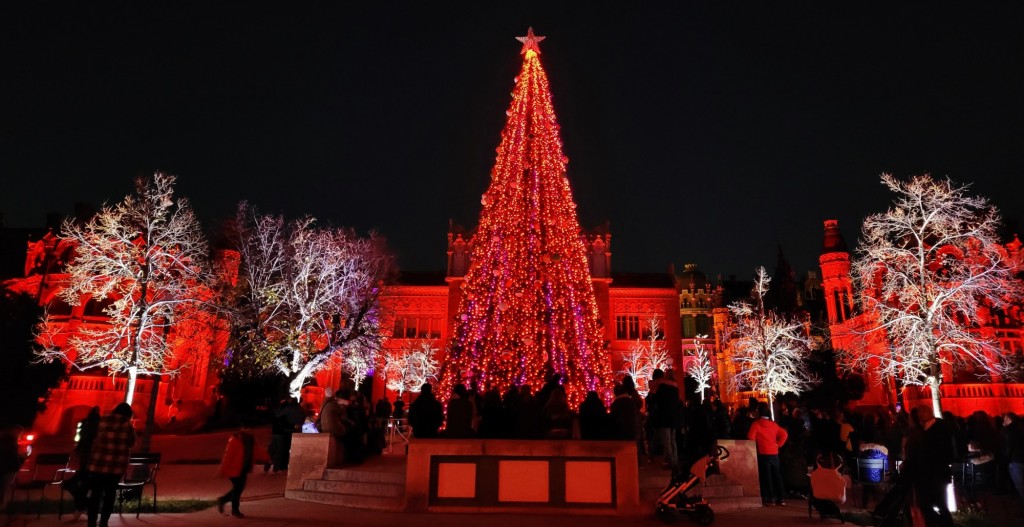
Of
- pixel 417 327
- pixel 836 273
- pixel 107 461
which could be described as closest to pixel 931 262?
pixel 107 461

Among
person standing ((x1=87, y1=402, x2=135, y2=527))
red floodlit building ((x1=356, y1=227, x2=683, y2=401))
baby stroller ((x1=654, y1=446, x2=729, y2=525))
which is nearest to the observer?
person standing ((x1=87, y1=402, x2=135, y2=527))

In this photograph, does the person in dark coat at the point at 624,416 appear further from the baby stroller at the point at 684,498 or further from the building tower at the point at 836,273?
the building tower at the point at 836,273

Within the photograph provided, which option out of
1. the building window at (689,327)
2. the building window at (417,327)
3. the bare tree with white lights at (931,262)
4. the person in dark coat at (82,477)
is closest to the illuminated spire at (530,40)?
the bare tree with white lights at (931,262)

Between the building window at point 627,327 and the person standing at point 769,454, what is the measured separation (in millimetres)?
34774

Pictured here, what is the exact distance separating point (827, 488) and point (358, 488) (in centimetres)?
767

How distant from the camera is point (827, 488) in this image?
9008mm

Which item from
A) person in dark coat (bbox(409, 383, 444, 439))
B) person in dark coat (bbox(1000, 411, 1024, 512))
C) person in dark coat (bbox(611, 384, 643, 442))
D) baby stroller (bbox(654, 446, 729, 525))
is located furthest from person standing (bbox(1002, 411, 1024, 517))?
person in dark coat (bbox(409, 383, 444, 439))

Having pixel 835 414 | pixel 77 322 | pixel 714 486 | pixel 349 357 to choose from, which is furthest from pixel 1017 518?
pixel 77 322

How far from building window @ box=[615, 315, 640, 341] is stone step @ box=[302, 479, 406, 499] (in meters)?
36.6

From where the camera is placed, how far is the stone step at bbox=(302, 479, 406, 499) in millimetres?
10281

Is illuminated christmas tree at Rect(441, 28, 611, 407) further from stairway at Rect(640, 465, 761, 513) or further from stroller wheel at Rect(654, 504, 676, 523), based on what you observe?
stroller wheel at Rect(654, 504, 676, 523)

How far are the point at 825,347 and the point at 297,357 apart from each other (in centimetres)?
3293

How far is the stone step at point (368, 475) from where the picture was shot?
34.9 ft

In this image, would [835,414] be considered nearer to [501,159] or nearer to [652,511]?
[652,511]
